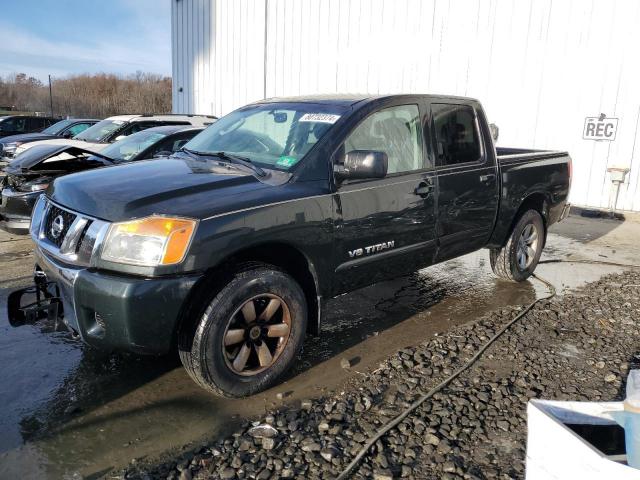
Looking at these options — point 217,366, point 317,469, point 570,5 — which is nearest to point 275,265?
point 217,366

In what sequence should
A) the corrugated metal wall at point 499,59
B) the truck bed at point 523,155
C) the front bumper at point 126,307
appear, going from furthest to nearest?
the corrugated metal wall at point 499,59, the truck bed at point 523,155, the front bumper at point 126,307

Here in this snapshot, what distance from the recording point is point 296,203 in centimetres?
311

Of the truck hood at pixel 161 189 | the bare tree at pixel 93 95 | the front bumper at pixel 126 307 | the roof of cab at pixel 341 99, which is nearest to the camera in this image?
the front bumper at pixel 126 307

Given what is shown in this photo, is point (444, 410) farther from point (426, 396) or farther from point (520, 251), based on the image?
point (520, 251)

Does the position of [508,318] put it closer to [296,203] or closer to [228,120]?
[296,203]

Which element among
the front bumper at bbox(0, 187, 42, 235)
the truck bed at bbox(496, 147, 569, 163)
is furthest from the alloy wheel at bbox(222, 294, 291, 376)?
the front bumper at bbox(0, 187, 42, 235)

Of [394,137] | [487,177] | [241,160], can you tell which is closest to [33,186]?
[241,160]

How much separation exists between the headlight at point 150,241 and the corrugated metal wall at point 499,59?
991 cm

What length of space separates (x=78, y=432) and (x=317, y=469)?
128cm

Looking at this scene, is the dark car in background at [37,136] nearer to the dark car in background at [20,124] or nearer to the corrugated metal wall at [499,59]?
the dark car in background at [20,124]

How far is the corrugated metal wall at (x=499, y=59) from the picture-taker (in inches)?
390

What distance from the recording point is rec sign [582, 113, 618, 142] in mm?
10031

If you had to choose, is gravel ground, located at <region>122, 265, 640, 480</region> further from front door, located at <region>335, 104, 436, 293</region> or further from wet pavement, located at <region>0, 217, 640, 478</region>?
front door, located at <region>335, 104, 436, 293</region>

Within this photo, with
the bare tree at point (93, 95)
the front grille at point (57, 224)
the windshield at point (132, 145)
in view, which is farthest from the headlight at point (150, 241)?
the bare tree at point (93, 95)
